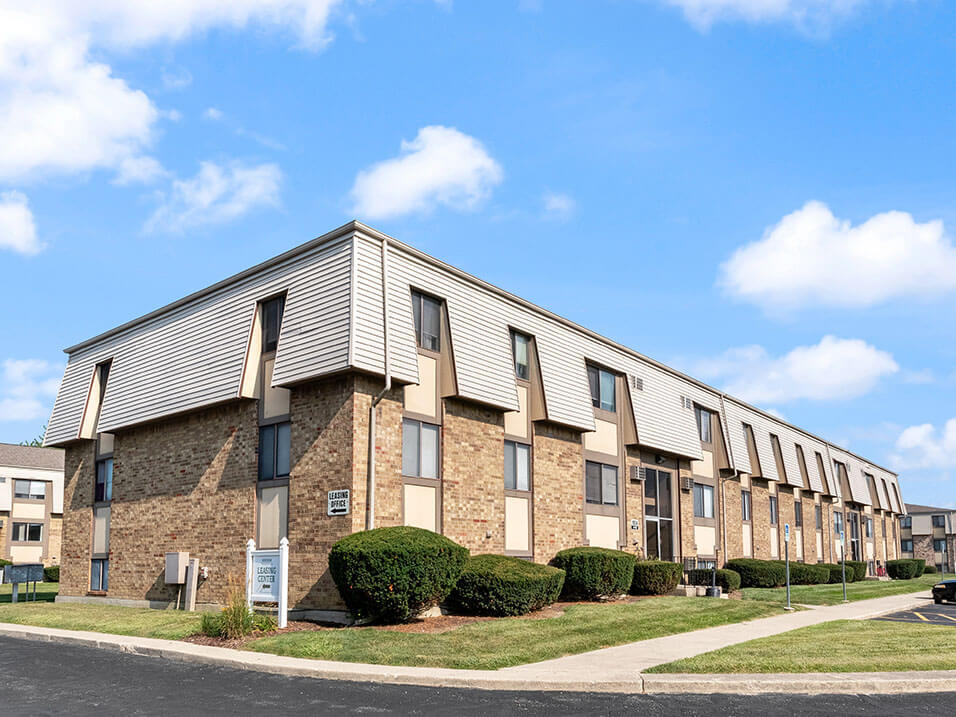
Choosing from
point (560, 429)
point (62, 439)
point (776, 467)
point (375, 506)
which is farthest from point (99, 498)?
point (776, 467)

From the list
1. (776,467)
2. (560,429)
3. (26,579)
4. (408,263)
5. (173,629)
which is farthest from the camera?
(776,467)

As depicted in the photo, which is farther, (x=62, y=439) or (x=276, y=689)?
(x=62, y=439)

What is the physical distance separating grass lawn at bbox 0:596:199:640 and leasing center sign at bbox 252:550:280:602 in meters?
1.45

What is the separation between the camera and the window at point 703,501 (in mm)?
35875

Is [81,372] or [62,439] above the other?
[81,372]

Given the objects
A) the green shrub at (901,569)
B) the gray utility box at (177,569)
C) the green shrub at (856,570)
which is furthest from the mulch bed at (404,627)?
the green shrub at (901,569)

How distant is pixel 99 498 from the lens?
27.8 metres

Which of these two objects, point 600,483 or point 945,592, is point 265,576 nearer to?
point 600,483

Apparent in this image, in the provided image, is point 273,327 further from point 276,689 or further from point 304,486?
point 276,689

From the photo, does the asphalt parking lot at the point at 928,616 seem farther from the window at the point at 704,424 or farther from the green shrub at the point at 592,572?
the window at the point at 704,424

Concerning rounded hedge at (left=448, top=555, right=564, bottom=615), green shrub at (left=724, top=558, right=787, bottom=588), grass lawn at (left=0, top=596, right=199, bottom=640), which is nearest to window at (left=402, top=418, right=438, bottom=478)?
rounded hedge at (left=448, top=555, right=564, bottom=615)

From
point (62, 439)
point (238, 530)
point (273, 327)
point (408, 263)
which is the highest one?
point (408, 263)

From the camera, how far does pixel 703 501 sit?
120ft

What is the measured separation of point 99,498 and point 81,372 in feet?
14.8
